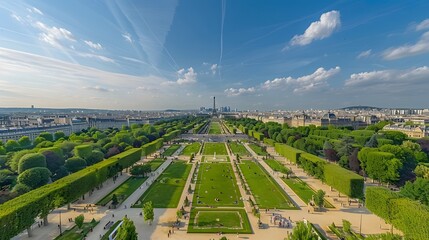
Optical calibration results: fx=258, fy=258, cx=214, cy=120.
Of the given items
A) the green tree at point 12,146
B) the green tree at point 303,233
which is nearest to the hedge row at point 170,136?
the green tree at point 12,146

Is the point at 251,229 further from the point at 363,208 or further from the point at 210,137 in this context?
the point at 210,137

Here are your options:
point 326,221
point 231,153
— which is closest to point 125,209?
point 326,221

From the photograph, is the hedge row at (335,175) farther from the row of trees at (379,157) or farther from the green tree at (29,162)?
the green tree at (29,162)

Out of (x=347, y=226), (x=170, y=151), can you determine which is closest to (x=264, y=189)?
(x=347, y=226)

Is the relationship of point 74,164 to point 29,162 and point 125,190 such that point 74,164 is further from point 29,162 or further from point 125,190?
point 125,190

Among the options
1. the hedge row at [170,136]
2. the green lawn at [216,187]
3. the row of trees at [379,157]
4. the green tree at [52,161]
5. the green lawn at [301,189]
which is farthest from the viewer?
the hedge row at [170,136]

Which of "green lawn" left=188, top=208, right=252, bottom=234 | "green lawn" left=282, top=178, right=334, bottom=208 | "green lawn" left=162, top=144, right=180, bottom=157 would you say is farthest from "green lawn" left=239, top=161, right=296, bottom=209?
"green lawn" left=162, top=144, right=180, bottom=157
